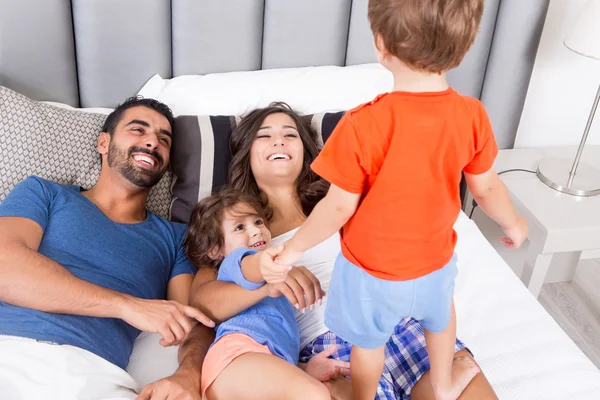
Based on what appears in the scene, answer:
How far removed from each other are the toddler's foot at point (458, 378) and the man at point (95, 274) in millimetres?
520

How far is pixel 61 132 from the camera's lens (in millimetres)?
1579

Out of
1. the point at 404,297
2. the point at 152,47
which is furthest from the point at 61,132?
the point at 404,297

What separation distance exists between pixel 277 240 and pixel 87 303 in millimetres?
480

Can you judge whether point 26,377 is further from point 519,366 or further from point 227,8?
point 227,8

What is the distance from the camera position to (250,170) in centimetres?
163

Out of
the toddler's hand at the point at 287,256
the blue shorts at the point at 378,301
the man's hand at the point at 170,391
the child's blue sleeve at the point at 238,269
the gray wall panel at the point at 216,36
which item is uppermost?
the gray wall panel at the point at 216,36

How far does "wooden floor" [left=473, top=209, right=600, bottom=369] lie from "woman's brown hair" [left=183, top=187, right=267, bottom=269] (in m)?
1.20

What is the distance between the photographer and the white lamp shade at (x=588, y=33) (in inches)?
66.2

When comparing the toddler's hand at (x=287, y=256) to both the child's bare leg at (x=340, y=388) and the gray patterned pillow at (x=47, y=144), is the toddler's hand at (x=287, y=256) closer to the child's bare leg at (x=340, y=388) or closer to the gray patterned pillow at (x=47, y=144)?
the child's bare leg at (x=340, y=388)

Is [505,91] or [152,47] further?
[505,91]

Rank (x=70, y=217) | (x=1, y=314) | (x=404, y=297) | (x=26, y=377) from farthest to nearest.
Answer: (x=70, y=217) < (x=1, y=314) < (x=26, y=377) < (x=404, y=297)

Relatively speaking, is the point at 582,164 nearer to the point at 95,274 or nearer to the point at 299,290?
the point at 299,290

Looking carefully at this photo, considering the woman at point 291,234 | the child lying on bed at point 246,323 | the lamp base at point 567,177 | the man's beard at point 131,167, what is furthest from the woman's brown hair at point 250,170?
the lamp base at point 567,177

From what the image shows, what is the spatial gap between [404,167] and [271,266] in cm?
30
